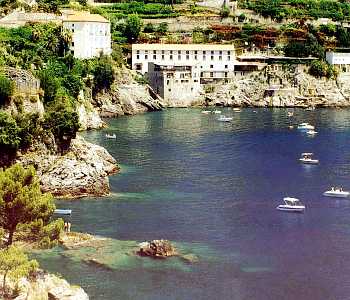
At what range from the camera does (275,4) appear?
146 metres

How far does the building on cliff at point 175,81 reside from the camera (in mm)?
118250

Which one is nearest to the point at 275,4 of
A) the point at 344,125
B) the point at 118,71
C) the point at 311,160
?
the point at 118,71

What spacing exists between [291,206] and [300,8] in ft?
322

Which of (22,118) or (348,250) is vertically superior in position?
(22,118)

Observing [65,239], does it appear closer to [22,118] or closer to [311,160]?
[22,118]

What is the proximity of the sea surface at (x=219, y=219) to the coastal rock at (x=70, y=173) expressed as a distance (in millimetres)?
1358

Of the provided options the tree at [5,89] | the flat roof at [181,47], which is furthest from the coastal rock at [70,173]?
the flat roof at [181,47]

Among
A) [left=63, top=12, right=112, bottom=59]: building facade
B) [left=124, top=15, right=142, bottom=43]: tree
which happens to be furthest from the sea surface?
[left=124, top=15, right=142, bottom=43]: tree

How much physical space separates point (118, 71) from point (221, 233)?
6797 centimetres

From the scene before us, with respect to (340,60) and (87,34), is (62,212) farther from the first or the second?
(340,60)

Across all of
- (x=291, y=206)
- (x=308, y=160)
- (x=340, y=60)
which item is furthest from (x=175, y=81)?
(x=291, y=206)

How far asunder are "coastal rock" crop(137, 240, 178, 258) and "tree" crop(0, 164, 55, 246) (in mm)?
7119

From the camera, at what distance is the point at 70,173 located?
5634cm

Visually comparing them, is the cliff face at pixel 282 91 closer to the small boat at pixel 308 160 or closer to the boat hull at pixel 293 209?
the small boat at pixel 308 160
